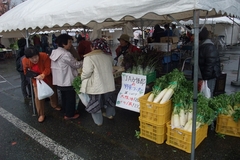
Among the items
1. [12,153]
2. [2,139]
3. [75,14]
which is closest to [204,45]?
[75,14]

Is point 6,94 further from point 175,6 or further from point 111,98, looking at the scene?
point 175,6

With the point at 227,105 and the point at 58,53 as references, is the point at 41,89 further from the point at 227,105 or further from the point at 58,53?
the point at 227,105

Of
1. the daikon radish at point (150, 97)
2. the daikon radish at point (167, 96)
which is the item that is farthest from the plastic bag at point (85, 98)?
the daikon radish at point (167, 96)

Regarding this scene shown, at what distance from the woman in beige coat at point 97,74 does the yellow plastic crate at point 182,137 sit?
53.9 inches

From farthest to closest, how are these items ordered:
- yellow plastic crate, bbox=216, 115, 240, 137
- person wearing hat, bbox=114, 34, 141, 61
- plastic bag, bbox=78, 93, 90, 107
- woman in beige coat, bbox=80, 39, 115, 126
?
person wearing hat, bbox=114, 34, 141, 61 < plastic bag, bbox=78, 93, 90, 107 < woman in beige coat, bbox=80, 39, 115, 126 < yellow plastic crate, bbox=216, 115, 240, 137

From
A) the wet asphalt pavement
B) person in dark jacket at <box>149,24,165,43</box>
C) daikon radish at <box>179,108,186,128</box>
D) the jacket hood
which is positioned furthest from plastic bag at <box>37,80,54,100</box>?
person in dark jacket at <box>149,24,165,43</box>

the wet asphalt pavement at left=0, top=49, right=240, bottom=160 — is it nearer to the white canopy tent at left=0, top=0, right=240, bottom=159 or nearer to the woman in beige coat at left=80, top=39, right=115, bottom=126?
the woman in beige coat at left=80, top=39, right=115, bottom=126

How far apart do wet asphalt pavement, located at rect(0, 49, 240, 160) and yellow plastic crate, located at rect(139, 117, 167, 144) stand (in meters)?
0.08

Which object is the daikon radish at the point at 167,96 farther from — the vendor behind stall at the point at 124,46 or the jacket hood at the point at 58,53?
the vendor behind stall at the point at 124,46

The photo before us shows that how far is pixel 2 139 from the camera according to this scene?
3844 millimetres

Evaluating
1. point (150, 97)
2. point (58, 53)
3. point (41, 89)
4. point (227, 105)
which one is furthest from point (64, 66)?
point (227, 105)

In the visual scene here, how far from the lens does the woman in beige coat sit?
Answer: 11.6ft

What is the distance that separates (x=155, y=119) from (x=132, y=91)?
0.90m

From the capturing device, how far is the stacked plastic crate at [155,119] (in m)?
3.15
